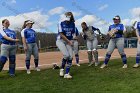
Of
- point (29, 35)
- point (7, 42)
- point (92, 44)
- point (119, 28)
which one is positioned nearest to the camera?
point (7, 42)

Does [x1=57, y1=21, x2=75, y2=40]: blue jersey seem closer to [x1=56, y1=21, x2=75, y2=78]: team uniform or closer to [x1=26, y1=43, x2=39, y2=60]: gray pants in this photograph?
[x1=56, y1=21, x2=75, y2=78]: team uniform

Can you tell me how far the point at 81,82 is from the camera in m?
9.95

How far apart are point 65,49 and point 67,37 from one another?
37 centimetres

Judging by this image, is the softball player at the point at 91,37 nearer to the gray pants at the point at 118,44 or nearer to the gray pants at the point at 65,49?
the gray pants at the point at 118,44

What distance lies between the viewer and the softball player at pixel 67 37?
11016mm

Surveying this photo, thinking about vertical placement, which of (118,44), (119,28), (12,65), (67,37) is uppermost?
(119,28)

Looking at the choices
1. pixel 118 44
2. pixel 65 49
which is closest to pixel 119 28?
pixel 118 44

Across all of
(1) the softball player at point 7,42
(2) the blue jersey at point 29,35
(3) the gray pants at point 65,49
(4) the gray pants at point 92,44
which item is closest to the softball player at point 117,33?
(4) the gray pants at point 92,44

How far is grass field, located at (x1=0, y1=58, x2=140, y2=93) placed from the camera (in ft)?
29.1

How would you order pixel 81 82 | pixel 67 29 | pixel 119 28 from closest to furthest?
1. pixel 81 82
2. pixel 67 29
3. pixel 119 28

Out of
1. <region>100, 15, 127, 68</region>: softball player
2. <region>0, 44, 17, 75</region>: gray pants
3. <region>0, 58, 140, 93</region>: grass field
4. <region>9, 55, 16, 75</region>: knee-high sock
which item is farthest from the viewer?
<region>100, 15, 127, 68</region>: softball player

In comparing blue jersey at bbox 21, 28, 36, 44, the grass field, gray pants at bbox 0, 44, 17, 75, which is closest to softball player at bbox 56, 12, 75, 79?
the grass field

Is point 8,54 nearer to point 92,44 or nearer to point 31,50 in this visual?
point 31,50

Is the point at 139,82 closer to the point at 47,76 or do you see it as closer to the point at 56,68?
the point at 47,76
